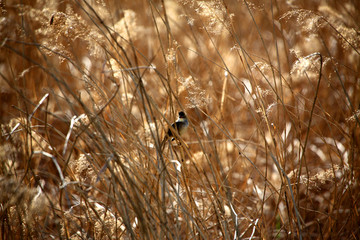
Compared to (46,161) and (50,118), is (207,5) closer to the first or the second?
(50,118)

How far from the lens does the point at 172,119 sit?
138 cm

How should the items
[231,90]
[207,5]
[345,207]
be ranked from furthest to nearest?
[231,90] → [345,207] → [207,5]

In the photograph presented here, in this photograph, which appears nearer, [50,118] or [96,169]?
[96,169]

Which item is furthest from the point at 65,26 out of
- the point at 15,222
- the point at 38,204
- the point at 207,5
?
the point at 15,222

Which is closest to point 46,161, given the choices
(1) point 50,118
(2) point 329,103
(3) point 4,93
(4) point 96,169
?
(1) point 50,118

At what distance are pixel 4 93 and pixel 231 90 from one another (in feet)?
5.40

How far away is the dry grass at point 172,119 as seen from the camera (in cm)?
99

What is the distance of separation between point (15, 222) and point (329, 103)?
2.04 metres

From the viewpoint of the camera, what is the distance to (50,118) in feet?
6.57

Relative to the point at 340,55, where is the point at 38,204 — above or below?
below

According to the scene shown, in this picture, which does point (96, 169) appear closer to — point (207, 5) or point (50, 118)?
point (207, 5)

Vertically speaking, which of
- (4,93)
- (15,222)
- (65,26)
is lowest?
(15,222)

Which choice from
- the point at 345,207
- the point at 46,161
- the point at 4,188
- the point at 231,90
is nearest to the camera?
the point at 4,188

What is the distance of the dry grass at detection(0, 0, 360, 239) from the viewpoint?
0.99 meters
